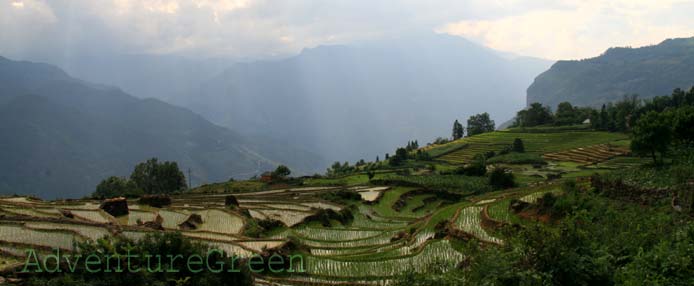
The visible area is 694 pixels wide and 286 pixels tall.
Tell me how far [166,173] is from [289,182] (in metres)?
26.0

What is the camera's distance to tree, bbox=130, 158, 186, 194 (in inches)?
3381

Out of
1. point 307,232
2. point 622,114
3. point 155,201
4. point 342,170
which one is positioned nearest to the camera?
point 307,232

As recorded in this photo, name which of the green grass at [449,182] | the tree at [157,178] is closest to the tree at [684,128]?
the green grass at [449,182]

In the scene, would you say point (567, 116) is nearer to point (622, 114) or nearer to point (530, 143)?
point (622, 114)

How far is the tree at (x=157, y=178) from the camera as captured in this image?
85.9 m

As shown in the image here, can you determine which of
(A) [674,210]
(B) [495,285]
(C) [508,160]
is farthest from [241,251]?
(C) [508,160]

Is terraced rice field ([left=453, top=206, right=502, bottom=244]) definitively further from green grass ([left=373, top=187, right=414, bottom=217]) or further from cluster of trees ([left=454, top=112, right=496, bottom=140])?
cluster of trees ([left=454, top=112, right=496, bottom=140])

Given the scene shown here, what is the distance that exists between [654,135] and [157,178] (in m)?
78.1

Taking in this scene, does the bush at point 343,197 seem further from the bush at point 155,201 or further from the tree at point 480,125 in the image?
the tree at point 480,125

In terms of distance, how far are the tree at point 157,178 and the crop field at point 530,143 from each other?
5290 cm

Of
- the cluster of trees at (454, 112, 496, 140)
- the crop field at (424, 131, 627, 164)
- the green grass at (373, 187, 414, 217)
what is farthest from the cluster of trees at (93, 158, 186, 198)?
the cluster of trees at (454, 112, 496, 140)

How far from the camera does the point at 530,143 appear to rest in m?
98.4

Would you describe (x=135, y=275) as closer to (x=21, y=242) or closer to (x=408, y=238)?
(x=21, y=242)

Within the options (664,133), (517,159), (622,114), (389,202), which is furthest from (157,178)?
(622,114)
